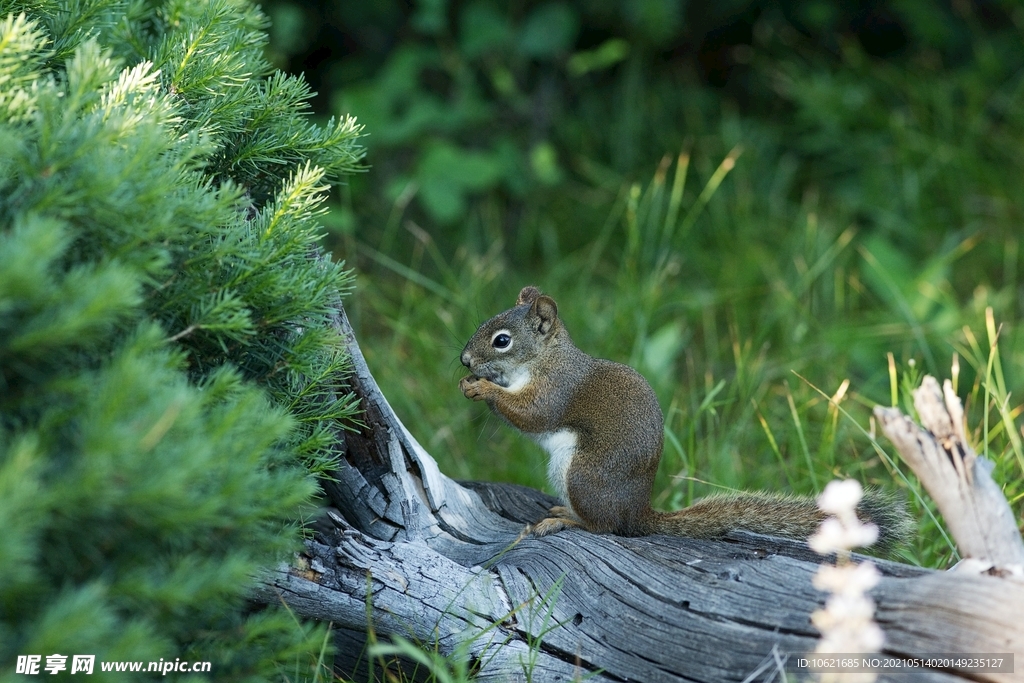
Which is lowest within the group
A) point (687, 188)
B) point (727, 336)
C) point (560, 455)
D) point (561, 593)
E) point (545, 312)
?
point (561, 593)

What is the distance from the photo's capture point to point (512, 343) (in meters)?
2.49

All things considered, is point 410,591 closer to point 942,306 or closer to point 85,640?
point 85,640

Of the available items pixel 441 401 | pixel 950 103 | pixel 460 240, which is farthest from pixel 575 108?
pixel 441 401

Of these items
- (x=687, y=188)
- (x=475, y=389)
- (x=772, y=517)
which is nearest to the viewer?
(x=772, y=517)

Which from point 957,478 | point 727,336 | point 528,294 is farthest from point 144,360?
point 727,336

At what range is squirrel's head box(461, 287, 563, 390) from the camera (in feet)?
8.18

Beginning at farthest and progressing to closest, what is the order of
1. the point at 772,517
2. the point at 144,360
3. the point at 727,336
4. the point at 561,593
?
the point at 727,336 → the point at 772,517 → the point at 561,593 → the point at 144,360

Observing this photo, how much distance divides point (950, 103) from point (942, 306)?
1280mm

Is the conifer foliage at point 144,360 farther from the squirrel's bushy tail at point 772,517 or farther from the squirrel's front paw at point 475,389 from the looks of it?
the squirrel's bushy tail at point 772,517

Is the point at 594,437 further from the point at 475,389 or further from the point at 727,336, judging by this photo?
the point at 727,336

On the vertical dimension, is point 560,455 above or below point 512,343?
below

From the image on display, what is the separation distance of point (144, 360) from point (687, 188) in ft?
12.7

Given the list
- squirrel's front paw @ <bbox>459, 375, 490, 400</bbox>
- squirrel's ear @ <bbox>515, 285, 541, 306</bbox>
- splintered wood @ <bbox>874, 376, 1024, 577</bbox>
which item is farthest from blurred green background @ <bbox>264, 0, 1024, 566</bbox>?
splintered wood @ <bbox>874, 376, 1024, 577</bbox>

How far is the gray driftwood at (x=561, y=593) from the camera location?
5.11 ft
